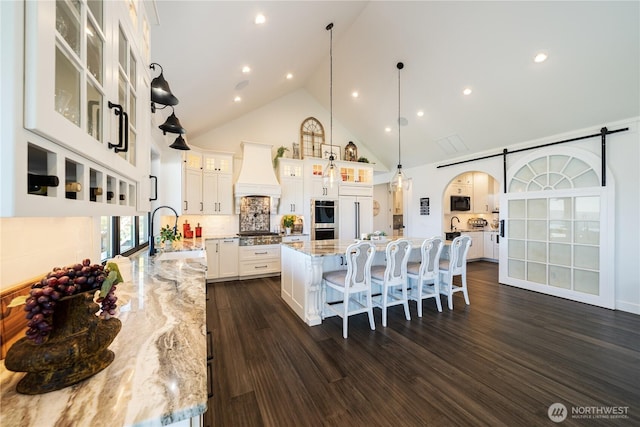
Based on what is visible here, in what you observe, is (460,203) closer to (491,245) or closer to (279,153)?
→ (491,245)

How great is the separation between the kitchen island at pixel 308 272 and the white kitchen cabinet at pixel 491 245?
4.58m

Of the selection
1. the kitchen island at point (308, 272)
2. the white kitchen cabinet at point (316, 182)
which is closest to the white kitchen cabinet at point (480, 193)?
the white kitchen cabinet at point (316, 182)

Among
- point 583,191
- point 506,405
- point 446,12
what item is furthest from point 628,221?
point 446,12

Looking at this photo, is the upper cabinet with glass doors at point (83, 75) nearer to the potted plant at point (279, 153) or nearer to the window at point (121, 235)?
the window at point (121, 235)

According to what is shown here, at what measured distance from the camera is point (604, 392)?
6.21 ft

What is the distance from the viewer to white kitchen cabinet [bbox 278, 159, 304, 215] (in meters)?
5.52

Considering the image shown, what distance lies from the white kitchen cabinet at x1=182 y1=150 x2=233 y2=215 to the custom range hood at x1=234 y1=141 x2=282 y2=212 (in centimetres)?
24

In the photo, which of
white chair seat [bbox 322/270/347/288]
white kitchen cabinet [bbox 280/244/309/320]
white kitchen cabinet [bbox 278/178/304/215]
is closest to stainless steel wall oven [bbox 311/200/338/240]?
white kitchen cabinet [bbox 278/178/304/215]

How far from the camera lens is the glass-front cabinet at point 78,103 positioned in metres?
0.50

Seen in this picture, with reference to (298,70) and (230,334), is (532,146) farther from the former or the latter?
(230,334)

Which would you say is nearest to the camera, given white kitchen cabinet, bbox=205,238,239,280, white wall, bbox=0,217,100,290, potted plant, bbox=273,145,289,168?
white wall, bbox=0,217,100,290

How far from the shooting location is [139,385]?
0.75 m

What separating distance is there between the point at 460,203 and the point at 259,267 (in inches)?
227

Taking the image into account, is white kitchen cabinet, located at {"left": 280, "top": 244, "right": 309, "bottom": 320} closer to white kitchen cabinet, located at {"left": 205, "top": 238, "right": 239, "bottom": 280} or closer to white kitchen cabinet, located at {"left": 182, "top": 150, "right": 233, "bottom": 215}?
white kitchen cabinet, located at {"left": 205, "top": 238, "right": 239, "bottom": 280}
